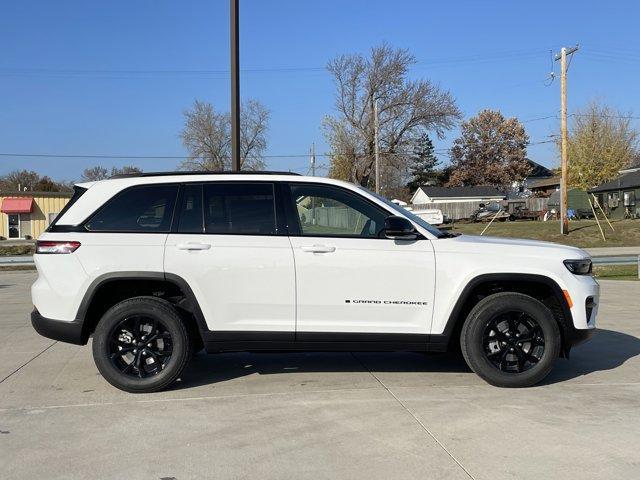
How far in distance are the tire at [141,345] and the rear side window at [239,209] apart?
864mm

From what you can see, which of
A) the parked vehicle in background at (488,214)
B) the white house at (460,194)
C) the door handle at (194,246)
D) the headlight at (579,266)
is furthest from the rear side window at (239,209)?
the white house at (460,194)

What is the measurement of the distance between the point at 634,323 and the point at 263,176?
625 cm

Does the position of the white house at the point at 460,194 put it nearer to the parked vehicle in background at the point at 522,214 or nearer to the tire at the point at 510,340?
the parked vehicle in background at the point at 522,214

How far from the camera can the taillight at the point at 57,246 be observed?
5184 mm

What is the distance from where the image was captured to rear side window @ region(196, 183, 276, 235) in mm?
5289

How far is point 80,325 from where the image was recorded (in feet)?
17.1

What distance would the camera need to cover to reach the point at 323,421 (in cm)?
456

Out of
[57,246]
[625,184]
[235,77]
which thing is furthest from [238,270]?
[625,184]

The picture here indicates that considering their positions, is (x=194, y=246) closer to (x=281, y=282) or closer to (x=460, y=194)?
(x=281, y=282)

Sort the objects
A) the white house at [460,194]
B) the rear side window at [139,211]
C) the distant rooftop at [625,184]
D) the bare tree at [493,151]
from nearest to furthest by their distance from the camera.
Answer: the rear side window at [139,211], the distant rooftop at [625,184], the white house at [460,194], the bare tree at [493,151]

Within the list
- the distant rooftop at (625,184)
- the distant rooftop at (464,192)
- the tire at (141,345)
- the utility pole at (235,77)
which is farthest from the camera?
the distant rooftop at (464,192)

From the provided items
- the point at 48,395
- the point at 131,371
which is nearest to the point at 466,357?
the point at 131,371

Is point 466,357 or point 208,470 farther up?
point 466,357

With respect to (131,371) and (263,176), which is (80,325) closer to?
(131,371)
